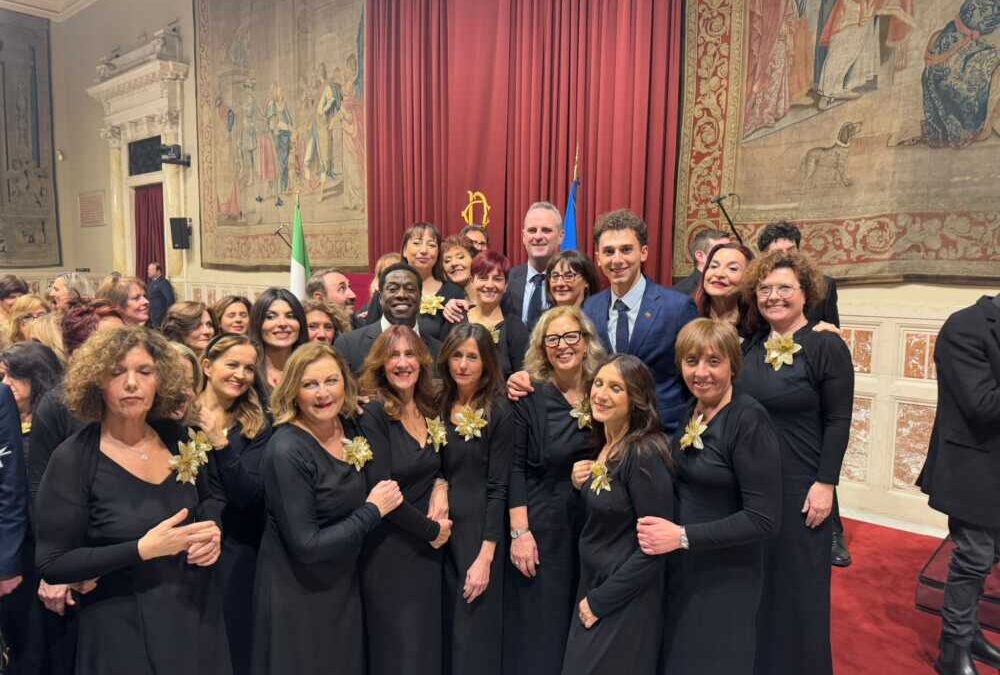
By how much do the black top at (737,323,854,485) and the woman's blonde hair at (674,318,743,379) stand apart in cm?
30

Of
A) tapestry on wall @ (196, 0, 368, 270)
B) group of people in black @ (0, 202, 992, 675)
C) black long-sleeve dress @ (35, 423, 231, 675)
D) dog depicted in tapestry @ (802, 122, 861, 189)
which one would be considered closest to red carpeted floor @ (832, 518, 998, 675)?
group of people in black @ (0, 202, 992, 675)

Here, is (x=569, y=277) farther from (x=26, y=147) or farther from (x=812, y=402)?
(x=26, y=147)

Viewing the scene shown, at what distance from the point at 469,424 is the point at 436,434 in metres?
0.13

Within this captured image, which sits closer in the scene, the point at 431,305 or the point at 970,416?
the point at 970,416

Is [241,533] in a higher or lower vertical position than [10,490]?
lower

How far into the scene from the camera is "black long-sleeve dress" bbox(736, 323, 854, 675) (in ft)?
8.45

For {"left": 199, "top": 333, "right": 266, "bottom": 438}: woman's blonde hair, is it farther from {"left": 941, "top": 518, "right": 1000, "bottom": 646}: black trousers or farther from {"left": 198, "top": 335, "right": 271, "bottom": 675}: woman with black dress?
{"left": 941, "top": 518, "right": 1000, "bottom": 646}: black trousers

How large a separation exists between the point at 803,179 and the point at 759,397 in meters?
3.06

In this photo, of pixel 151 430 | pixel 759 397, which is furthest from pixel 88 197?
pixel 759 397

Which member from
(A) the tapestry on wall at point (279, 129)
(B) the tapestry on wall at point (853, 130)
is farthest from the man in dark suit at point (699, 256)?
(A) the tapestry on wall at point (279, 129)

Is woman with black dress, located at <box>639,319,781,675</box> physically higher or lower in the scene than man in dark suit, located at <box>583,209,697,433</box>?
lower

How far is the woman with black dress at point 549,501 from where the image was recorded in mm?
2629

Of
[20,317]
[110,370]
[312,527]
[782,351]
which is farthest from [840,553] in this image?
[20,317]

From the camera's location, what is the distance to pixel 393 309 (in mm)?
3400
